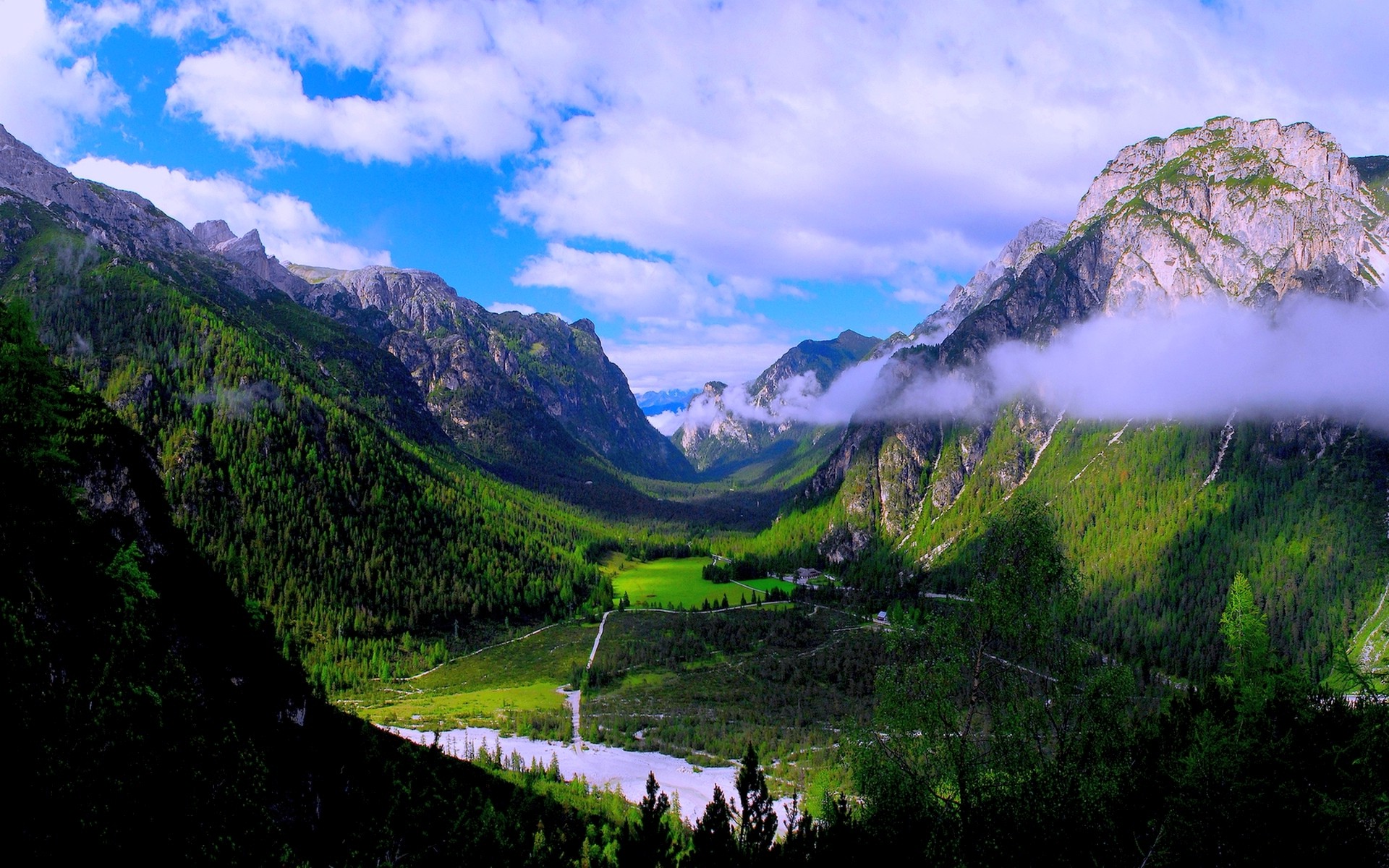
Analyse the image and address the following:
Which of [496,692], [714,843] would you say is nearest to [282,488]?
[496,692]

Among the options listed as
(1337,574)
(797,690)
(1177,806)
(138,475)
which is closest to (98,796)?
(138,475)

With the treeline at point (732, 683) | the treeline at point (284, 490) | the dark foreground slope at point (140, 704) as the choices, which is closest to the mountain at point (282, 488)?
the treeline at point (284, 490)

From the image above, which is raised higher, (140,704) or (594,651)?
(140,704)

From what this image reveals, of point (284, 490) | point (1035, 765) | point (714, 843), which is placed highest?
point (284, 490)

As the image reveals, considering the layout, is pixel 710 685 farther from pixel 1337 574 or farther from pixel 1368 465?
pixel 1368 465

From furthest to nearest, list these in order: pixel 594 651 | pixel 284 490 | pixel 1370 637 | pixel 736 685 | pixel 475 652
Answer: pixel 284 490
pixel 1370 637
pixel 475 652
pixel 594 651
pixel 736 685

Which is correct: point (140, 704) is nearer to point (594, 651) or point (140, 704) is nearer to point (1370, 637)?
point (594, 651)

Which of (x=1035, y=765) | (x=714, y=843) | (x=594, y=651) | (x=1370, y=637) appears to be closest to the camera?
(x=714, y=843)
